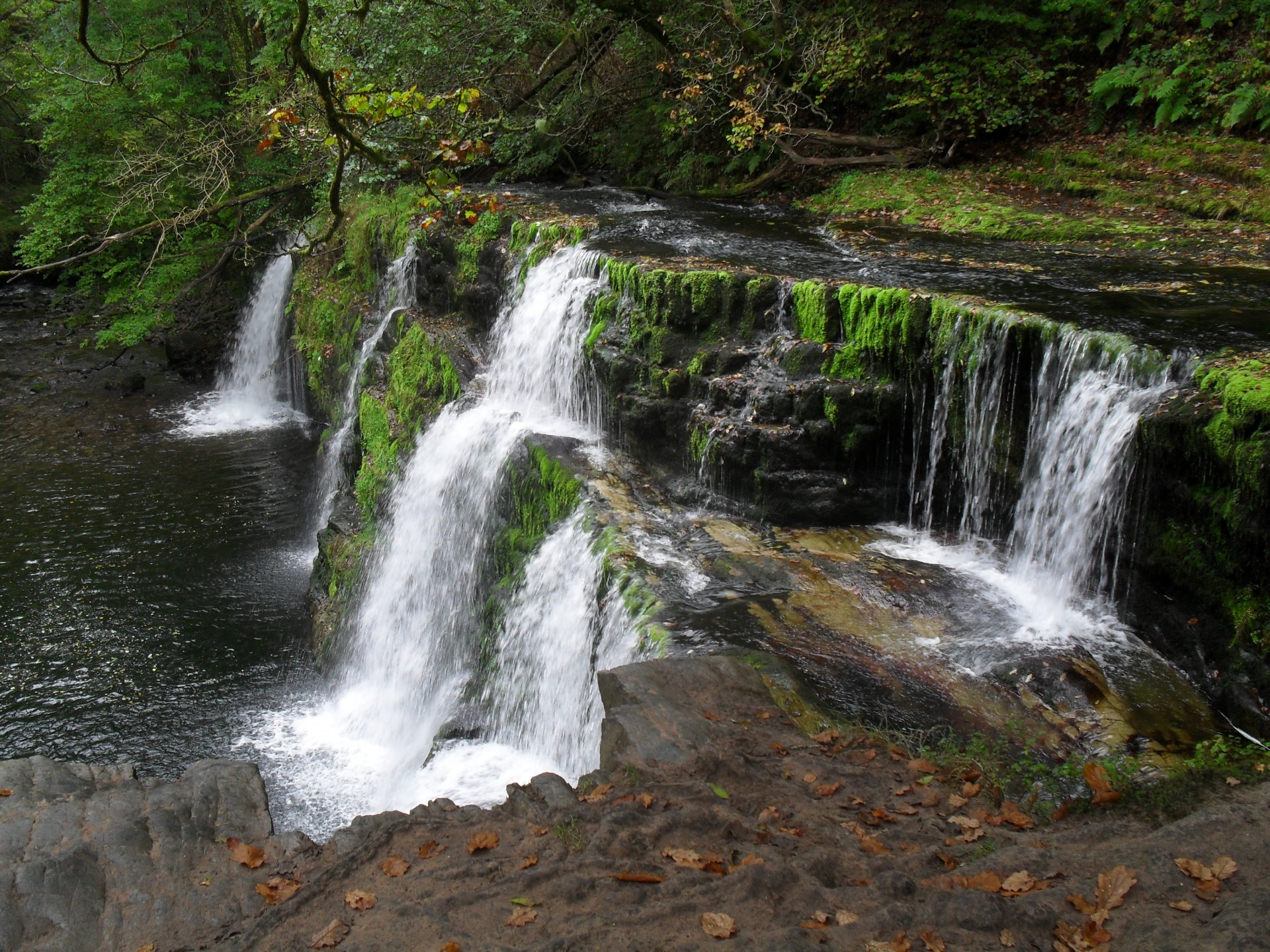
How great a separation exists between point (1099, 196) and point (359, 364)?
10.5 metres

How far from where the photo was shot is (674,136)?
50.9ft

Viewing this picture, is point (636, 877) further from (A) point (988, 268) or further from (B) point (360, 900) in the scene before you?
(A) point (988, 268)

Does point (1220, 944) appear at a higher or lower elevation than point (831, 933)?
higher

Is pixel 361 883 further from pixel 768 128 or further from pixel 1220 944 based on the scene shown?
pixel 768 128

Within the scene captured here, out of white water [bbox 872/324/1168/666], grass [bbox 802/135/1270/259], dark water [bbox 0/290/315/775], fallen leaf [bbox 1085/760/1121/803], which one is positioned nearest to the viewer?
fallen leaf [bbox 1085/760/1121/803]

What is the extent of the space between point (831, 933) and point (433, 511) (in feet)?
23.9

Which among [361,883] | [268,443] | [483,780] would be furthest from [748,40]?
[361,883]

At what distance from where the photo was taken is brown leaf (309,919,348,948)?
12.5 feet

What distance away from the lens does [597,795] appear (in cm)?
454

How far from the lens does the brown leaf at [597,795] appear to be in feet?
14.8

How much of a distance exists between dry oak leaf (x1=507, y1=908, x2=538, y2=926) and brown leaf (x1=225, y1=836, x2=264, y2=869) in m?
1.99

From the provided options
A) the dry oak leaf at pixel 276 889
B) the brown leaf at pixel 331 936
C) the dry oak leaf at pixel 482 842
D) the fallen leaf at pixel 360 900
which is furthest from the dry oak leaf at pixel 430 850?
the dry oak leaf at pixel 276 889

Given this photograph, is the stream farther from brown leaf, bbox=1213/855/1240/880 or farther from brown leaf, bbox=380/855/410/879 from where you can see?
brown leaf, bbox=1213/855/1240/880

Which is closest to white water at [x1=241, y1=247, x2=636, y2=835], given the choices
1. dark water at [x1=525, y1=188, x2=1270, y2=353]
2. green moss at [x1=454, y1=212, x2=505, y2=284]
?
green moss at [x1=454, y1=212, x2=505, y2=284]
